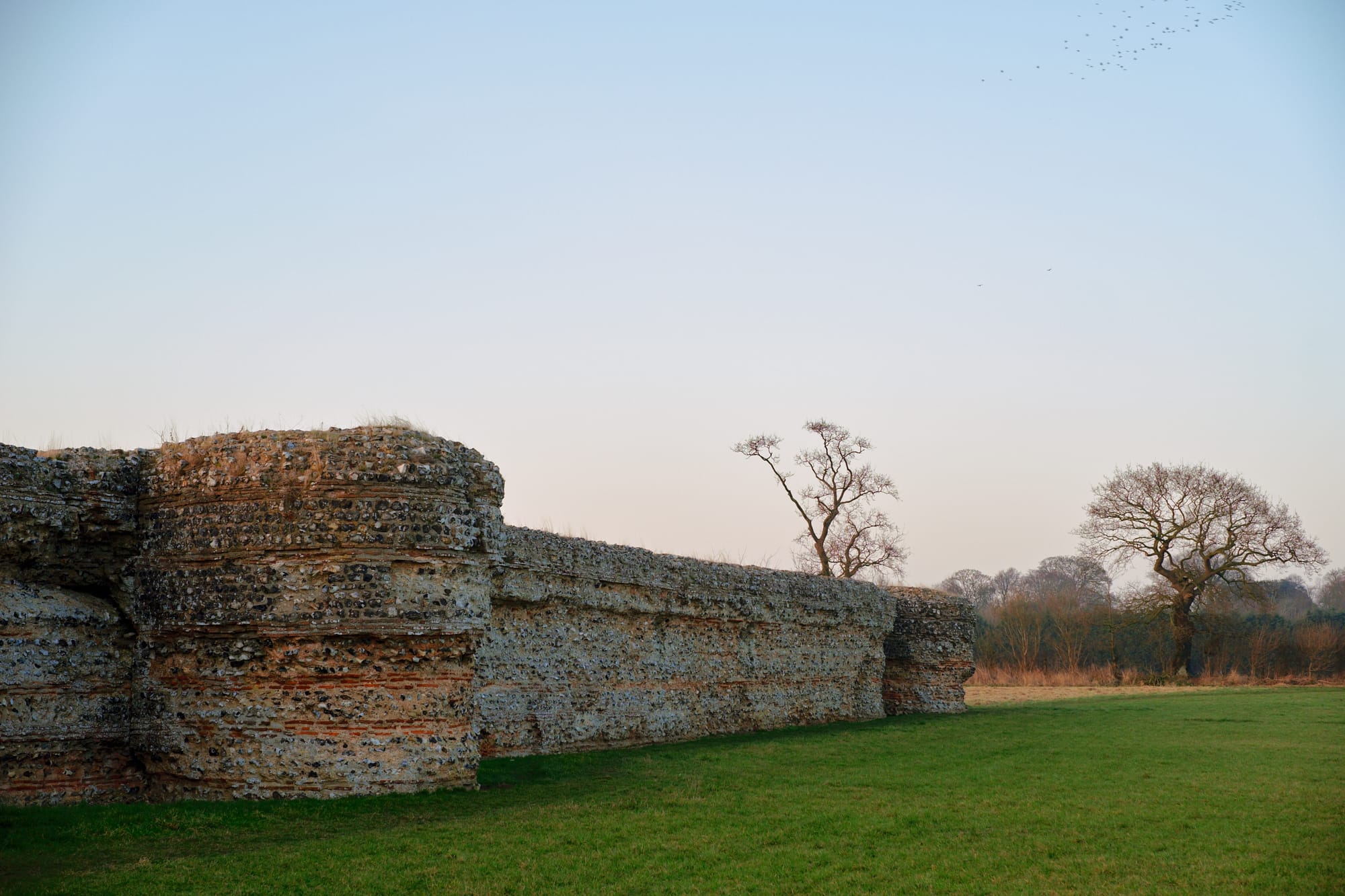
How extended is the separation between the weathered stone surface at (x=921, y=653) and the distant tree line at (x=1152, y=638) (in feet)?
62.4

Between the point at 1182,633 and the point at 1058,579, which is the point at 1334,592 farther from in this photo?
the point at 1182,633

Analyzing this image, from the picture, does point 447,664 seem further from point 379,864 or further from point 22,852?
point 22,852

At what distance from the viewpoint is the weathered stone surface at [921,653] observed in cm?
2427

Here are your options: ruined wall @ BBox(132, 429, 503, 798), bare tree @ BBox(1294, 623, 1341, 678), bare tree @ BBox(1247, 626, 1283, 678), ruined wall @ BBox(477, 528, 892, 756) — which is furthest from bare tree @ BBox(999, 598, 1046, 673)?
ruined wall @ BBox(132, 429, 503, 798)

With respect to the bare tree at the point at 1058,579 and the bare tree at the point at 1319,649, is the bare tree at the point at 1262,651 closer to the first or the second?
the bare tree at the point at 1319,649

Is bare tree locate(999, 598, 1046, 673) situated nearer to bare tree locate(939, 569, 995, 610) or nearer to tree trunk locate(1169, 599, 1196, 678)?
tree trunk locate(1169, 599, 1196, 678)

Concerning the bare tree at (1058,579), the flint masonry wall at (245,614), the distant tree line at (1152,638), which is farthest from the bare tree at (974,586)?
the flint masonry wall at (245,614)

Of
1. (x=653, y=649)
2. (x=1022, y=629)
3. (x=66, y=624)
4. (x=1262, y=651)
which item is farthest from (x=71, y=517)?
(x=1262, y=651)

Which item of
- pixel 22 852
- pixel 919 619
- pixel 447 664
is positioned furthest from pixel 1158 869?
pixel 919 619

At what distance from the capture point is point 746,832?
31.5 feet

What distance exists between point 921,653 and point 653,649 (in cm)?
970

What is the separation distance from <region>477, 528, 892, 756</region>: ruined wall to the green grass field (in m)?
0.79

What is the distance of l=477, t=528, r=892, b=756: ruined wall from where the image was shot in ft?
44.9

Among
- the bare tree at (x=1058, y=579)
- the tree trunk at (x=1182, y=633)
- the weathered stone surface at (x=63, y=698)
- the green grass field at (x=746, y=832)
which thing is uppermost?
the bare tree at (x=1058, y=579)
